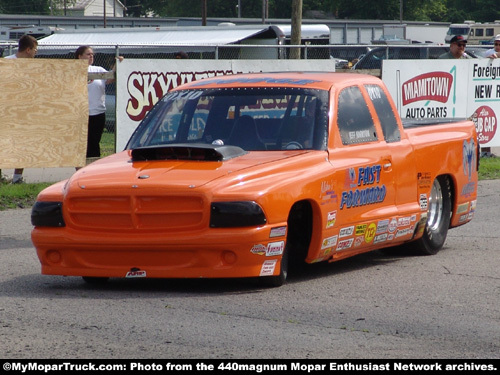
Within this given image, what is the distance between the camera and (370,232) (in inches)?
319

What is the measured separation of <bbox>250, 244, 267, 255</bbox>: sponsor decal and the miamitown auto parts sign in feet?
32.7

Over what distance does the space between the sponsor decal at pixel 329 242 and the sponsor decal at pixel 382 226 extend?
699 millimetres

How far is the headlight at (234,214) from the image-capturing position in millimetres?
6762

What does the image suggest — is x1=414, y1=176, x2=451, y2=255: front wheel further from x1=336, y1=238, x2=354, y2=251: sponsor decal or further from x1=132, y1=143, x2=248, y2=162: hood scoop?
x1=132, y1=143, x2=248, y2=162: hood scoop

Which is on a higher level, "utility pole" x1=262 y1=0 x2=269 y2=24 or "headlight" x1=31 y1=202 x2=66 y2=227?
"utility pole" x1=262 y1=0 x2=269 y2=24

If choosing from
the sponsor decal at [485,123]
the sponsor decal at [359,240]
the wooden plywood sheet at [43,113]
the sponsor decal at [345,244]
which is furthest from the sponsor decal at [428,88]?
the sponsor decal at [345,244]

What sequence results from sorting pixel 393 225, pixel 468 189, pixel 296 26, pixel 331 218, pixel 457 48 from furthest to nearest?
pixel 296 26 < pixel 457 48 < pixel 468 189 < pixel 393 225 < pixel 331 218

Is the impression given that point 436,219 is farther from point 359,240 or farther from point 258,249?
point 258,249

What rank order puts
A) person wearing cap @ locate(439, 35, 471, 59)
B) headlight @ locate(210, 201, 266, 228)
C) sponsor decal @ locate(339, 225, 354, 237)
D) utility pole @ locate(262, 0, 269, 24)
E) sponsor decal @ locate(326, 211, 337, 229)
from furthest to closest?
utility pole @ locate(262, 0, 269, 24) → person wearing cap @ locate(439, 35, 471, 59) → sponsor decal @ locate(339, 225, 354, 237) → sponsor decal @ locate(326, 211, 337, 229) → headlight @ locate(210, 201, 266, 228)

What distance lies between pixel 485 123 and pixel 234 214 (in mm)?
12278

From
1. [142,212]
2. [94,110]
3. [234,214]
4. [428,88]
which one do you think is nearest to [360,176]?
[234,214]

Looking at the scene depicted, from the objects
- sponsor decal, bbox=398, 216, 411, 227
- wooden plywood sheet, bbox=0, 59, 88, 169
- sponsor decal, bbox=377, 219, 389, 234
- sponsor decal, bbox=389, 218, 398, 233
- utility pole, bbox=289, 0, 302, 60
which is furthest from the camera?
utility pole, bbox=289, 0, 302, 60

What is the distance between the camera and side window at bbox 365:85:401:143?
340 inches

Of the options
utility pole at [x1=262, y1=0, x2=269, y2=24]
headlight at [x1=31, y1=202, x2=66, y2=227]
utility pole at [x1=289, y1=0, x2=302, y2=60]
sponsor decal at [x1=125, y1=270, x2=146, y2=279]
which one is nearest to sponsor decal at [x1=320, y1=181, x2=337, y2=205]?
sponsor decal at [x1=125, y1=270, x2=146, y2=279]
